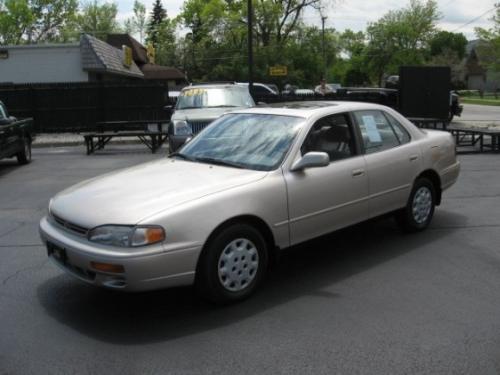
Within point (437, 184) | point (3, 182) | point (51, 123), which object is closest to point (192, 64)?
point (51, 123)

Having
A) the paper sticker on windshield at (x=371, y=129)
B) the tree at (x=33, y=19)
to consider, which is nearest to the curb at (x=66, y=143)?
the paper sticker on windshield at (x=371, y=129)

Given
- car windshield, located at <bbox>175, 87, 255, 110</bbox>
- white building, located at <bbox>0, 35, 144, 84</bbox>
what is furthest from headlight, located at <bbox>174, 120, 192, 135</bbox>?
white building, located at <bbox>0, 35, 144, 84</bbox>

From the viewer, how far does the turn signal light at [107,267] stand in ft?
13.2

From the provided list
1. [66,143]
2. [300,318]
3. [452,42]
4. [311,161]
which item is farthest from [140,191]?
[452,42]

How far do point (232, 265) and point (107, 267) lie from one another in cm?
95

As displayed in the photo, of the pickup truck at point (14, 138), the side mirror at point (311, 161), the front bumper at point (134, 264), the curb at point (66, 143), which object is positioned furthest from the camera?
the curb at point (66, 143)

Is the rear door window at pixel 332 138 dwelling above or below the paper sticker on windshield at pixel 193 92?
below

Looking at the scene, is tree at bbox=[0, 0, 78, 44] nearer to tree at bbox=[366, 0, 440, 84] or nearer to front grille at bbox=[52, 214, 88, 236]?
tree at bbox=[366, 0, 440, 84]

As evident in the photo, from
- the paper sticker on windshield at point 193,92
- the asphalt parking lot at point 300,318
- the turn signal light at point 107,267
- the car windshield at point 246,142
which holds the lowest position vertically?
the asphalt parking lot at point 300,318

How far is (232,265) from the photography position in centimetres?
448

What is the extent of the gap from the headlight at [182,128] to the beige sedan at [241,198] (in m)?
6.25

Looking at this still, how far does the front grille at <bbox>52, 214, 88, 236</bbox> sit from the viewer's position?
429 cm

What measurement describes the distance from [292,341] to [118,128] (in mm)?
17971

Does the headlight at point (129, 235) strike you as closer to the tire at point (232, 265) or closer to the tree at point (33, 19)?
the tire at point (232, 265)
